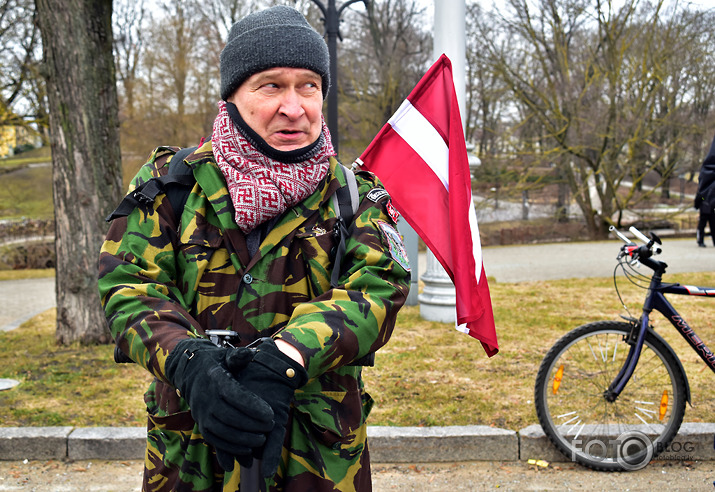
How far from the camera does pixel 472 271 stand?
9.25ft

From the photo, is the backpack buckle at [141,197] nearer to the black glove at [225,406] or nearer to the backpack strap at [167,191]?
the backpack strap at [167,191]

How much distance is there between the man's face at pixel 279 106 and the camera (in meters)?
1.72

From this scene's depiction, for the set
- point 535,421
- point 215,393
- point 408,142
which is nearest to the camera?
point 215,393

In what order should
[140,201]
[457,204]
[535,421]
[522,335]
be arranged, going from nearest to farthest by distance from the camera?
[140,201] < [457,204] < [535,421] < [522,335]

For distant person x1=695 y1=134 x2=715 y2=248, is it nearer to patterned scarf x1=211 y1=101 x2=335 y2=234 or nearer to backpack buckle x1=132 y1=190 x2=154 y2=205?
patterned scarf x1=211 y1=101 x2=335 y2=234

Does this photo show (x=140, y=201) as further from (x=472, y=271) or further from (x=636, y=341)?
(x=636, y=341)

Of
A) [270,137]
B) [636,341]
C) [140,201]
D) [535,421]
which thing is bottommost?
[535,421]

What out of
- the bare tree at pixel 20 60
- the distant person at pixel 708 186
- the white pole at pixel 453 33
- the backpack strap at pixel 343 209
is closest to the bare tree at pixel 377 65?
the bare tree at pixel 20 60

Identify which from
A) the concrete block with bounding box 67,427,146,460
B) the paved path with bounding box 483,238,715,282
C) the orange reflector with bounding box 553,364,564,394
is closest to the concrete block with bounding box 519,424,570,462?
the orange reflector with bounding box 553,364,564,394

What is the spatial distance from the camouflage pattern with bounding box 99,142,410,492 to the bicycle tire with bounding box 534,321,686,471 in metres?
2.28

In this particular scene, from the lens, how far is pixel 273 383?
142 centimetres

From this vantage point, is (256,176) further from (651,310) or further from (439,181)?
(651,310)

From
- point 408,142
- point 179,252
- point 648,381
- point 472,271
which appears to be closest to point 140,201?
point 179,252

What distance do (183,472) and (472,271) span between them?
1534 mm
